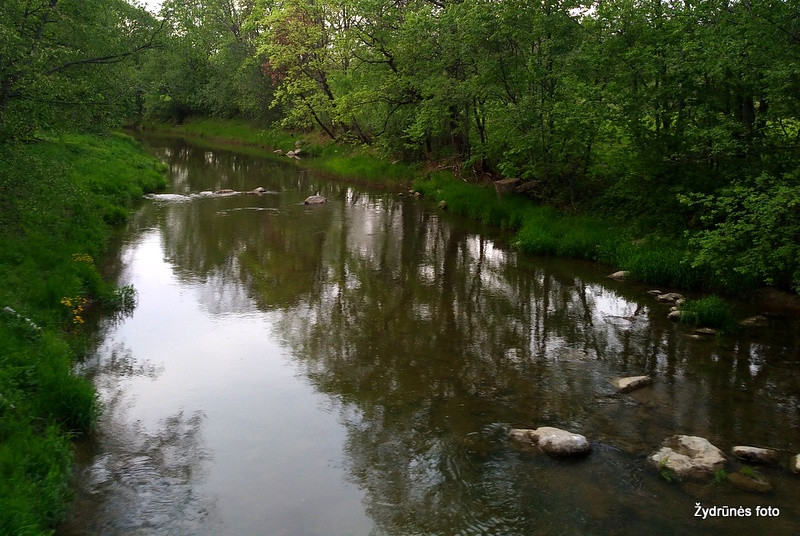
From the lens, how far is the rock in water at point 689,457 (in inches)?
279

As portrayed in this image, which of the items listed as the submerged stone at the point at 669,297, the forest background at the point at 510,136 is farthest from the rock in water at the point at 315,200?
the submerged stone at the point at 669,297

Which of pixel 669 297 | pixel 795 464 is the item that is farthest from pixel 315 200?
A: pixel 795 464

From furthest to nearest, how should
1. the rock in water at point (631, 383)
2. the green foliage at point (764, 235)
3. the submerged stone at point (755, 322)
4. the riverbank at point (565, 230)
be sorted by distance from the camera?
the riverbank at point (565, 230)
the submerged stone at point (755, 322)
the green foliage at point (764, 235)
the rock in water at point (631, 383)

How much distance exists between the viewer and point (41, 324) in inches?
391

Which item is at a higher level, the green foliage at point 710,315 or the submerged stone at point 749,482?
the green foliage at point 710,315

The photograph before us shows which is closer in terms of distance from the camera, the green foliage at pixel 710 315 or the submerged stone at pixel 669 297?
the green foliage at pixel 710 315

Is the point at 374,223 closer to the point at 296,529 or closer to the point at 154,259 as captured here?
the point at 154,259

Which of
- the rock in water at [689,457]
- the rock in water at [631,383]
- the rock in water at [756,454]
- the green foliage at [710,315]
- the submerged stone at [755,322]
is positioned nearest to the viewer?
the rock in water at [689,457]

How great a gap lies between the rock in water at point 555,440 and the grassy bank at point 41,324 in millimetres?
5255

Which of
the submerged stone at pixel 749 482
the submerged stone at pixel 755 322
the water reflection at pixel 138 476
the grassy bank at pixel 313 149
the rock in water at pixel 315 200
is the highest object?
the grassy bank at pixel 313 149

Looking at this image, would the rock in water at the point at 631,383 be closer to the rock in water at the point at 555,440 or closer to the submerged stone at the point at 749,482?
the rock in water at the point at 555,440

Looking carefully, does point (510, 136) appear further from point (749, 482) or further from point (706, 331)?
point (749, 482)

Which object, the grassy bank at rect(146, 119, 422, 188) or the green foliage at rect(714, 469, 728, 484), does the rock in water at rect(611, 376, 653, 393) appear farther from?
the grassy bank at rect(146, 119, 422, 188)

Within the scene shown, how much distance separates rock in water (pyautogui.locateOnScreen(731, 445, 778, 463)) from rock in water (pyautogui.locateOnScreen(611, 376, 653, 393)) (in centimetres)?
204
